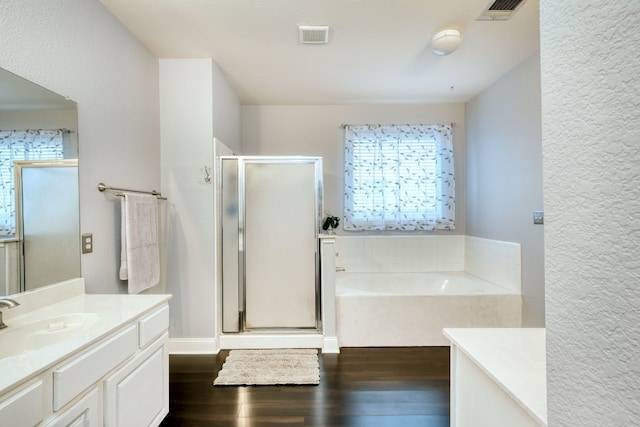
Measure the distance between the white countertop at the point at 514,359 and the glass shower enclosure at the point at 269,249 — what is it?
1.76 metres

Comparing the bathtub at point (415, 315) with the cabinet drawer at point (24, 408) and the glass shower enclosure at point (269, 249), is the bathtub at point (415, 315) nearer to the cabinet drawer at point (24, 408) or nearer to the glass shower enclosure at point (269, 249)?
the glass shower enclosure at point (269, 249)

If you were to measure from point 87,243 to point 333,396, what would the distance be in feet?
6.33

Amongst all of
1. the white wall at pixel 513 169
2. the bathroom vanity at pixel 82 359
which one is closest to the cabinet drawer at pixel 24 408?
the bathroom vanity at pixel 82 359

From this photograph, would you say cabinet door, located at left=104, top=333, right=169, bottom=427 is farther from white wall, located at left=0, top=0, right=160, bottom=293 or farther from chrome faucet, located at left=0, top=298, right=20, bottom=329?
white wall, located at left=0, top=0, right=160, bottom=293

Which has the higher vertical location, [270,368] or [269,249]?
[269,249]

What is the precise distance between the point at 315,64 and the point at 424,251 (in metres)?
2.61

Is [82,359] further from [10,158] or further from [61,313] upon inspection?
[10,158]

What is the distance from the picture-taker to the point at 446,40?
228 centimetres

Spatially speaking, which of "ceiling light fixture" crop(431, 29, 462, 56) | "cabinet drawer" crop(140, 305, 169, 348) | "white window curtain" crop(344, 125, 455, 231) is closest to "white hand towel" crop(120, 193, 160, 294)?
"cabinet drawer" crop(140, 305, 169, 348)

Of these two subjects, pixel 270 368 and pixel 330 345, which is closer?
pixel 270 368

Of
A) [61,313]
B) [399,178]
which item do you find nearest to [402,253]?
[399,178]

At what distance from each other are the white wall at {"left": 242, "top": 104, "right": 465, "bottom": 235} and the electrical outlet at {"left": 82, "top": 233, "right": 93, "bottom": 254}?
224cm

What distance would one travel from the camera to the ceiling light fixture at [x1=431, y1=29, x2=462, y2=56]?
7.39ft

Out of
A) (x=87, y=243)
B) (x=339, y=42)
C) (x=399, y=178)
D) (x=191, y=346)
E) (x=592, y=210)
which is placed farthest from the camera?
(x=399, y=178)
